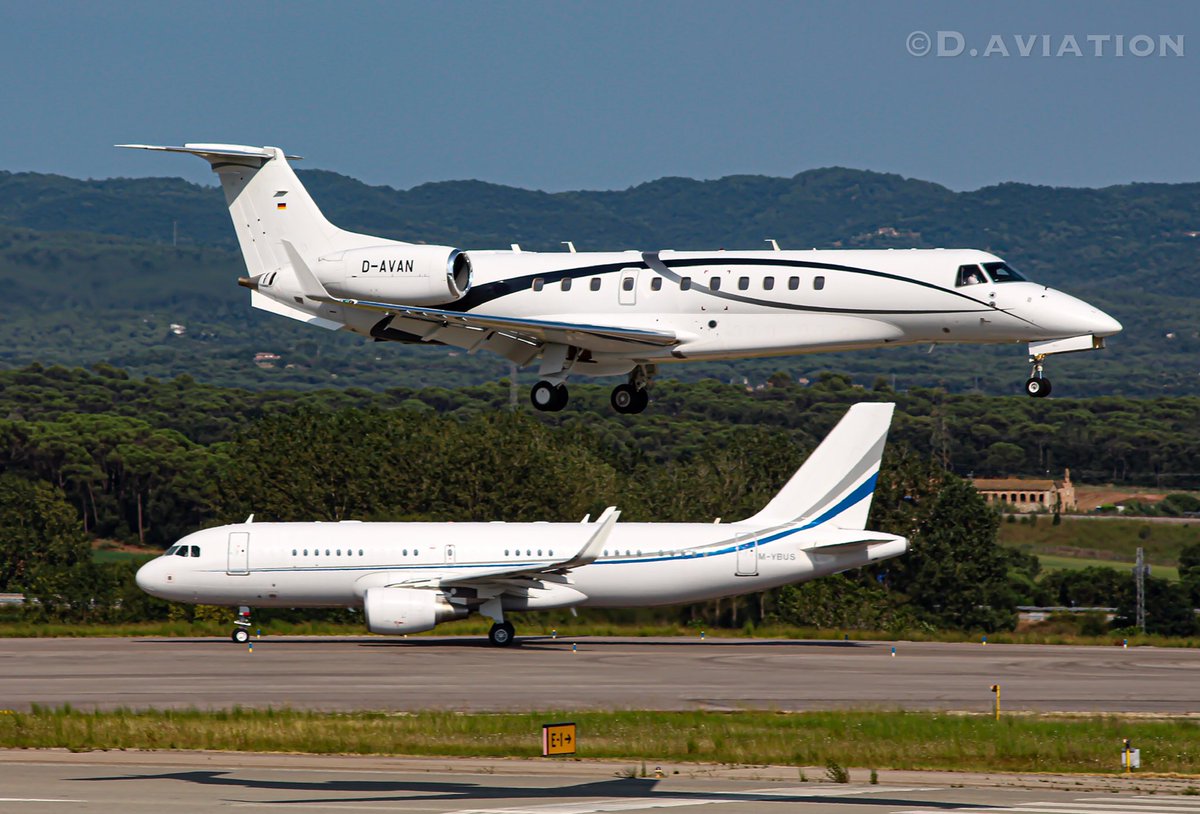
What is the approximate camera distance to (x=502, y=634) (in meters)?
57.0

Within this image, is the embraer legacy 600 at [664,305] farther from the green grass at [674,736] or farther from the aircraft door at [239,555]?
the aircraft door at [239,555]

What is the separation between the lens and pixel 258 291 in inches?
1452

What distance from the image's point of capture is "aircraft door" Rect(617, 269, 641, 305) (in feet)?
111

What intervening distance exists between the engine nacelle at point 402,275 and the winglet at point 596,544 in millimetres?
21024

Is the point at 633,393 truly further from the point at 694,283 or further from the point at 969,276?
the point at 969,276

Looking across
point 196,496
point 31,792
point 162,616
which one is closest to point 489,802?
point 31,792

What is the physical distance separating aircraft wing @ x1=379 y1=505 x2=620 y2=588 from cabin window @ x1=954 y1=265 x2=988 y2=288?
22.9 m

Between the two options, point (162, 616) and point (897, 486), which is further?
point (897, 486)

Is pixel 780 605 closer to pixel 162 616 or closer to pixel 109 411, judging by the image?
pixel 162 616

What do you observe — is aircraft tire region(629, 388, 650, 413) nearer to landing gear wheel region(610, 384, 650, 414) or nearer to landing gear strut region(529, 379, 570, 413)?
landing gear wheel region(610, 384, 650, 414)

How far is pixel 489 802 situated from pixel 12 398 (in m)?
182

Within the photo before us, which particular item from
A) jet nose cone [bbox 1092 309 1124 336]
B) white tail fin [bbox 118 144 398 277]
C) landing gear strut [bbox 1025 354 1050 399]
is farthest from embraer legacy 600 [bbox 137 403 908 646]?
jet nose cone [bbox 1092 309 1124 336]

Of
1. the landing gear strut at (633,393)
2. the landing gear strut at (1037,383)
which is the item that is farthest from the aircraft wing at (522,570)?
the landing gear strut at (1037,383)

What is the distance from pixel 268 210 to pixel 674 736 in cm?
1517
